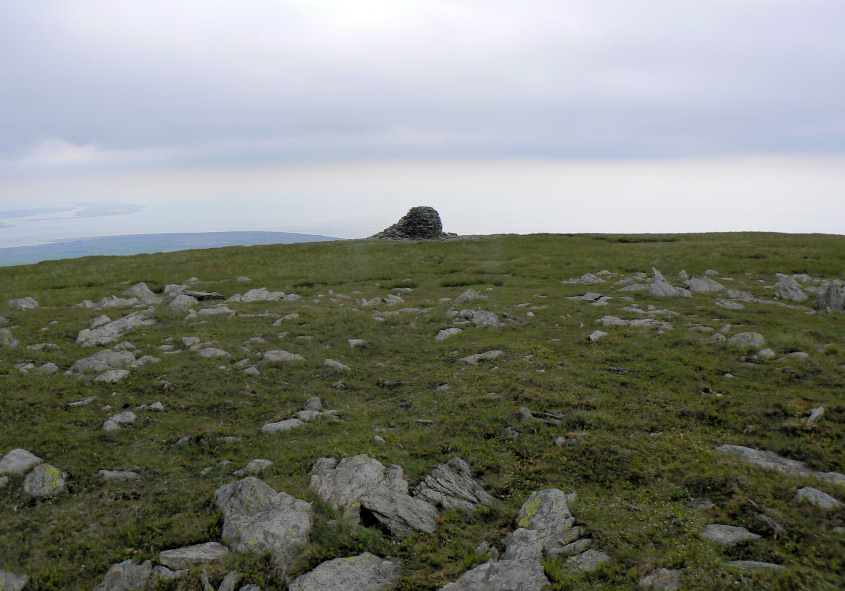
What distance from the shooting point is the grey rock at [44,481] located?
12172mm

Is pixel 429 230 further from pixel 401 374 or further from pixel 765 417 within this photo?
pixel 765 417

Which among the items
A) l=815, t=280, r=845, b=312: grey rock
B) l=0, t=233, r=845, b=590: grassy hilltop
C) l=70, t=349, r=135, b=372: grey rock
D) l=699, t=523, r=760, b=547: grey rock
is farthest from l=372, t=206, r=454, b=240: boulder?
l=699, t=523, r=760, b=547: grey rock

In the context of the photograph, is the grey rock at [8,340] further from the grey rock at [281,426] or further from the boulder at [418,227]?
the boulder at [418,227]

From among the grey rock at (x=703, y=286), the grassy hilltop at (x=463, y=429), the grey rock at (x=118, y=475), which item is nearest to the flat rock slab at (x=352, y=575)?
the grassy hilltop at (x=463, y=429)

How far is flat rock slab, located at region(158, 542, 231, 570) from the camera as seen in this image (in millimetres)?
9625

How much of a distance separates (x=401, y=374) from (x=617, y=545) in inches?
534

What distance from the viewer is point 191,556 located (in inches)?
384

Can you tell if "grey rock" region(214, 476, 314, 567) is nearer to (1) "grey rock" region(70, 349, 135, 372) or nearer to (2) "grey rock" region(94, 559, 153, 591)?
(2) "grey rock" region(94, 559, 153, 591)

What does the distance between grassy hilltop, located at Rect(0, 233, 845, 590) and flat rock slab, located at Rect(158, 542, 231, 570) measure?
1.25 ft

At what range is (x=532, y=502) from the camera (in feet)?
35.8

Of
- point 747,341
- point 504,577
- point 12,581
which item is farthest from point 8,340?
point 747,341

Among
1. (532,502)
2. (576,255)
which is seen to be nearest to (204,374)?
(532,502)

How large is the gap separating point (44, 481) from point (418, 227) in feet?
268

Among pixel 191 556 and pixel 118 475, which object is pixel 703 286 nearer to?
pixel 191 556
